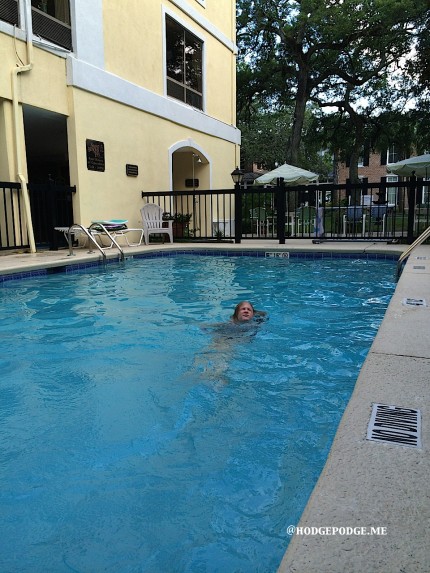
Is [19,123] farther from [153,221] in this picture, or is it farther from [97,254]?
[153,221]

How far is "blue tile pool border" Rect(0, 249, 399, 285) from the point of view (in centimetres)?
665

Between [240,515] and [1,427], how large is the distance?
1375 mm

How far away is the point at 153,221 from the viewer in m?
11.0

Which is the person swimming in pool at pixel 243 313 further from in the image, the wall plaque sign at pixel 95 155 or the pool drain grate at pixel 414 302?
the wall plaque sign at pixel 95 155

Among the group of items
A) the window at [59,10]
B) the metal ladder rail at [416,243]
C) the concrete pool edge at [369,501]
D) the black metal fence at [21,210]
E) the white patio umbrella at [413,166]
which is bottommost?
the concrete pool edge at [369,501]

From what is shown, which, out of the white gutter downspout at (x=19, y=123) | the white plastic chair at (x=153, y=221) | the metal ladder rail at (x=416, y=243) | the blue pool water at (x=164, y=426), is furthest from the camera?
the white plastic chair at (x=153, y=221)

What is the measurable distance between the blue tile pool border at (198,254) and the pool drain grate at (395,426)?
18.7 ft

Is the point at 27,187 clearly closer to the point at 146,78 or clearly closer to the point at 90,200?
the point at 90,200

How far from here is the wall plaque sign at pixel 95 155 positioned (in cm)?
961

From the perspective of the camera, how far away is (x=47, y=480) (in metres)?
1.95

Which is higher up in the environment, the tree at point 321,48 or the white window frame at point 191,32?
the tree at point 321,48

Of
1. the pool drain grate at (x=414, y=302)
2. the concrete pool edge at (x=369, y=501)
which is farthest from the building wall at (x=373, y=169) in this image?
the concrete pool edge at (x=369, y=501)

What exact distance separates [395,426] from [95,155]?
929cm

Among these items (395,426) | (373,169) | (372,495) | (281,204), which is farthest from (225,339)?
(373,169)
